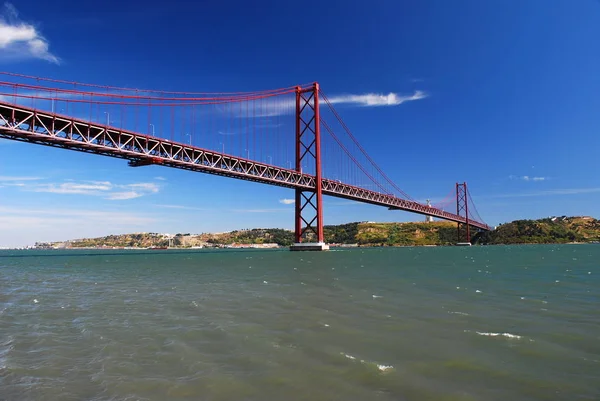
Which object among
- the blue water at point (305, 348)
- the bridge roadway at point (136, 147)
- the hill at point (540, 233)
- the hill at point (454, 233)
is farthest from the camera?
the hill at point (454, 233)

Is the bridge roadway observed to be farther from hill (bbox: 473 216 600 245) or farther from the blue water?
hill (bbox: 473 216 600 245)

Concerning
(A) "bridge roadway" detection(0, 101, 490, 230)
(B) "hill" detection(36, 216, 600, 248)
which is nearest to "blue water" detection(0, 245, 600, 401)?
(A) "bridge roadway" detection(0, 101, 490, 230)

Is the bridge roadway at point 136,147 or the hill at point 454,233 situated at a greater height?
the bridge roadway at point 136,147

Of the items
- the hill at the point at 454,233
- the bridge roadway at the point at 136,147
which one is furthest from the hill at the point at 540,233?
the bridge roadway at the point at 136,147

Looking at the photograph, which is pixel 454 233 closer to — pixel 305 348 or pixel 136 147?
pixel 136 147

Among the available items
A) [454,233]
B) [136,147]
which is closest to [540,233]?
[454,233]

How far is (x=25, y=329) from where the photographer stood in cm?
889

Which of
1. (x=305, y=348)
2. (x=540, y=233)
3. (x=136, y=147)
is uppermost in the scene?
(x=136, y=147)

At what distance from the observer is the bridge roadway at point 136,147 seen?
36219 mm

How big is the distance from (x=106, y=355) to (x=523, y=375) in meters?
6.70

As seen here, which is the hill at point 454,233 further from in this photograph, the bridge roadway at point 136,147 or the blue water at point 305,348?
the blue water at point 305,348

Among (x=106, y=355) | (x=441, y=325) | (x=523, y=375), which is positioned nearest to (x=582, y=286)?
(x=441, y=325)

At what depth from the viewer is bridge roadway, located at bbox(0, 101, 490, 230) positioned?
36219 mm

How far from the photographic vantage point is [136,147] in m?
48.3
